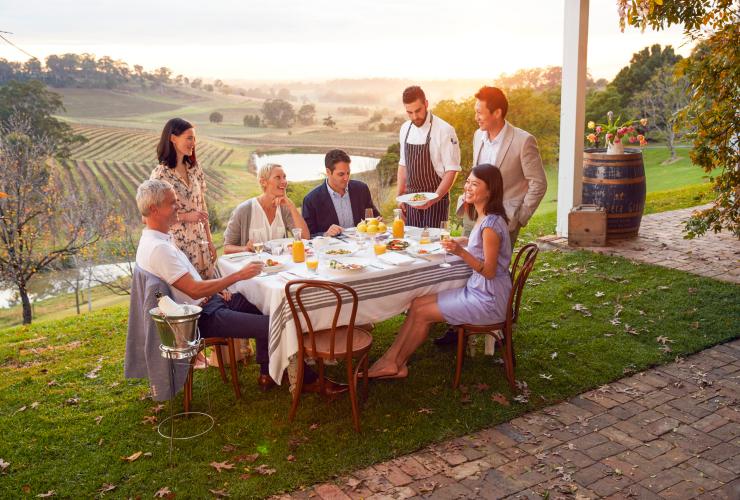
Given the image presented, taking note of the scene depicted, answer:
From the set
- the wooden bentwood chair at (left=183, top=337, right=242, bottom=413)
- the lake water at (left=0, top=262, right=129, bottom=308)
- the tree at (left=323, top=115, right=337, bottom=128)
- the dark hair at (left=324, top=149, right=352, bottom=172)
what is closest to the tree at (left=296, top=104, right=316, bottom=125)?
the tree at (left=323, top=115, right=337, bottom=128)

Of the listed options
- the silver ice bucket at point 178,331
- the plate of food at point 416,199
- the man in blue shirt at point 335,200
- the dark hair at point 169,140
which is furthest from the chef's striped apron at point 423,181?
the silver ice bucket at point 178,331

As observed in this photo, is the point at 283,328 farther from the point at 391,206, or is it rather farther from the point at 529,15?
the point at 529,15

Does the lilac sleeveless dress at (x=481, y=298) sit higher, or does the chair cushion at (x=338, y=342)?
the lilac sleeveless dress at (x=481, y=298)

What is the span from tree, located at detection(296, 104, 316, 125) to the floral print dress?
74.6 ft

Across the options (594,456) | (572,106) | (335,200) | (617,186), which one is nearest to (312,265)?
(335,200)

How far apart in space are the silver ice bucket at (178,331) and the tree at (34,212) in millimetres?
18482

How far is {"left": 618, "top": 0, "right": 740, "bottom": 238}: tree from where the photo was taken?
5613 millimetres

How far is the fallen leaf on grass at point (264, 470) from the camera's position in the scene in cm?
349

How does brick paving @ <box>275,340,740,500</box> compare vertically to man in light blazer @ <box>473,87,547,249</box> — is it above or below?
below

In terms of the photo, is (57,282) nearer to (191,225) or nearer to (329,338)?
(191,225)

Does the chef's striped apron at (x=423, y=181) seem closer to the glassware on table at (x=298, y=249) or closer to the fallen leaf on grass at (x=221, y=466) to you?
the glassware on table at (x=298, y=249)

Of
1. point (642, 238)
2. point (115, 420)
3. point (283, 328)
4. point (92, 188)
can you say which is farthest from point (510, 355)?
point (92, 188)

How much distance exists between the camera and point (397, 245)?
4582 millimetres

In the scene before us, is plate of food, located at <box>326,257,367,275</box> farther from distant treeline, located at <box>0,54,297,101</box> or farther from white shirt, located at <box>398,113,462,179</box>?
distant treeline, located at <box>0,54,297,101</box>
